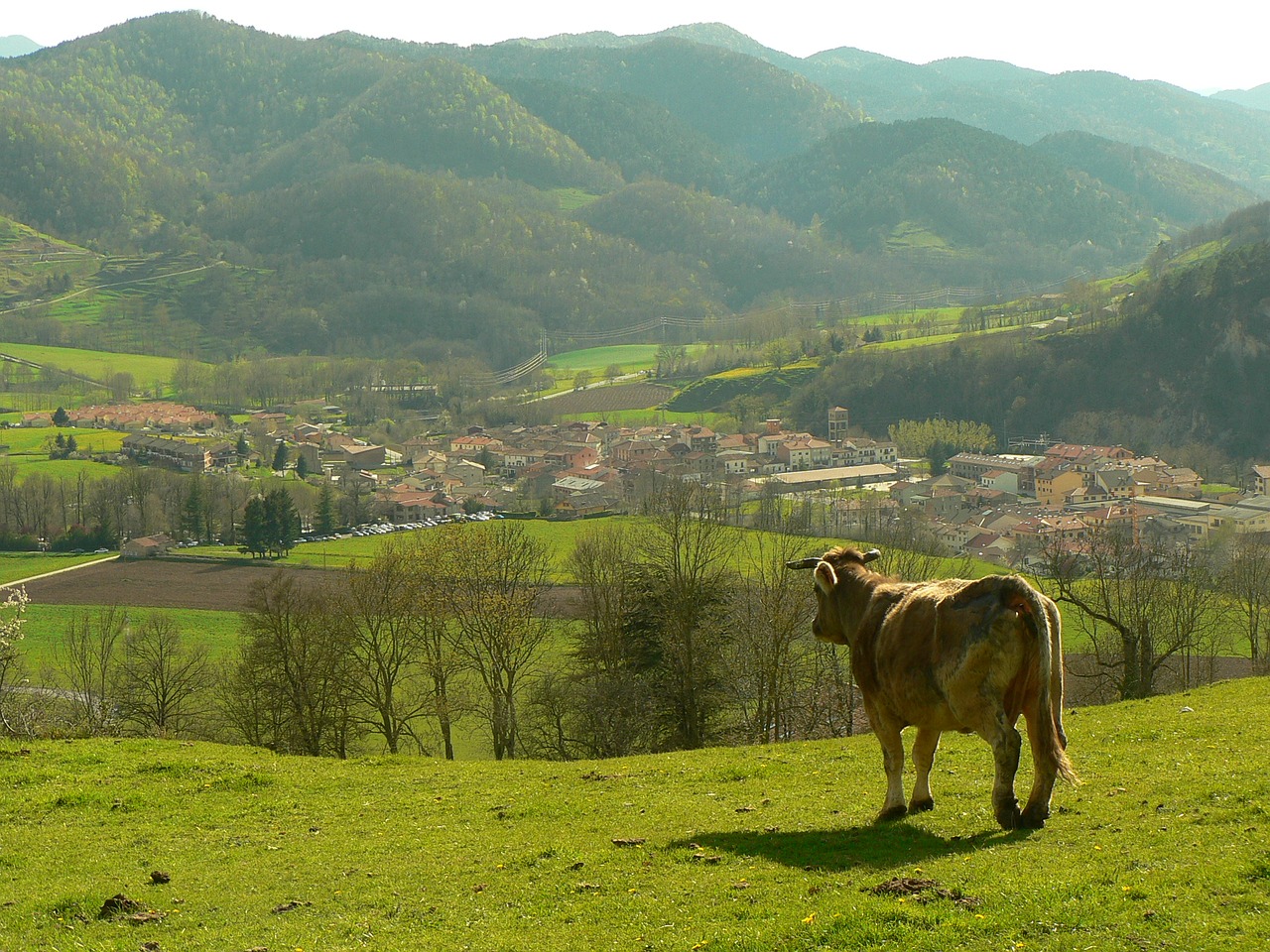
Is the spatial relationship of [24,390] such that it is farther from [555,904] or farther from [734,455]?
[555,904]

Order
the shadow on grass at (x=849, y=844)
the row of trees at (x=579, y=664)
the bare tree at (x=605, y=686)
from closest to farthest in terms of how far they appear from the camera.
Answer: the shadow on grass at (x=849, y=844) → the bare tree at (x=605, y=686) → the row of trees at (x=579, y=664)

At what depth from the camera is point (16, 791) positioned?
58.4 feet

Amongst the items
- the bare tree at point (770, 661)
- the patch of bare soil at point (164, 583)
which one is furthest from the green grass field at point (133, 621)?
the bare tree at point (770, 661)

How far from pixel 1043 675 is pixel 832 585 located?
112 inches

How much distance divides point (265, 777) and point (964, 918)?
41.1 ft

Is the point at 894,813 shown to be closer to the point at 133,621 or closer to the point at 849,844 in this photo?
the point at 849,844

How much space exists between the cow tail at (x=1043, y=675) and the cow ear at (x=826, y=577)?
2.58 m

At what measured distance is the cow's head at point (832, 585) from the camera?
13328mm

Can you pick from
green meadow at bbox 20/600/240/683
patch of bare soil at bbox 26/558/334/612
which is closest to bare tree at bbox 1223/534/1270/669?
green meadow at bbox 20/600/240/683

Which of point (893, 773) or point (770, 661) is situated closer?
point (893, 773)

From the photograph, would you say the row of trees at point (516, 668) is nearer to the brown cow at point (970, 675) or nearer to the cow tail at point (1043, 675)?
the brown cow at point (970, 675)

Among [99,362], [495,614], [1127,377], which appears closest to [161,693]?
[495,614]

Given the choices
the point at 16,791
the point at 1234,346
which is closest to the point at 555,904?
the point at 16,791

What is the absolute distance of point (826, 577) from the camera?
1332cm
